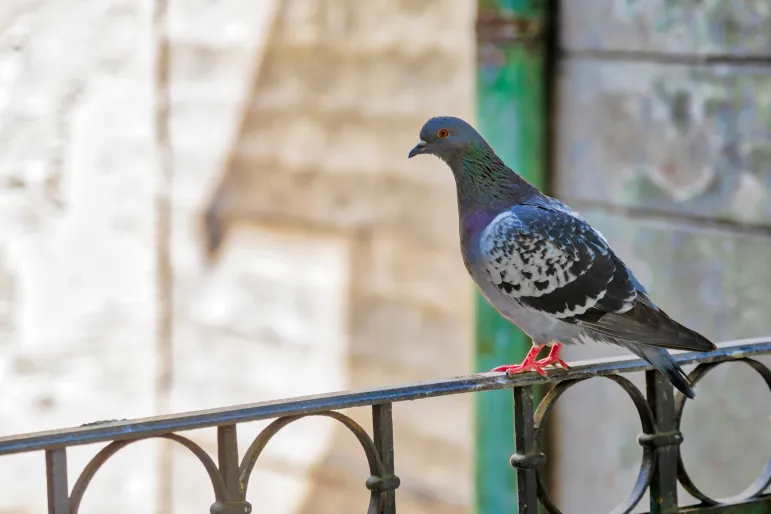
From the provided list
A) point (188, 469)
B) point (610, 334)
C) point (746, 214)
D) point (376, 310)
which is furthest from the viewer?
point (188, 469)

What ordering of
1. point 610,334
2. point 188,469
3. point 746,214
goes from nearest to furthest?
1. point 610,334
2. point 746,214
3. point 188,469

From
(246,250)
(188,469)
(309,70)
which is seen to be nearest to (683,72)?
(309,70)

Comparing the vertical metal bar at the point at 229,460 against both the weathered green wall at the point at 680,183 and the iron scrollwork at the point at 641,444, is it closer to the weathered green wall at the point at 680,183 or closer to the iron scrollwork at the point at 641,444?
the iron scrollwork at the point at 641,444

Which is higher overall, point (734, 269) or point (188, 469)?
point (734, 269)

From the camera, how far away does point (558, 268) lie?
2326 millimetres

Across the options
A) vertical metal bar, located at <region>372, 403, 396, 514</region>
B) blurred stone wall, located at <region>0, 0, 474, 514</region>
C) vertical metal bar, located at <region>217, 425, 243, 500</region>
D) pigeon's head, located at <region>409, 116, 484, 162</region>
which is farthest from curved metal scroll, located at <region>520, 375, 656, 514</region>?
blurred stone wall, located at <region>0, 0, 474, 514</region>

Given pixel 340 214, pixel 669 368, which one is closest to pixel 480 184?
pixel 669 368

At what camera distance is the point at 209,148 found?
4.96 metres

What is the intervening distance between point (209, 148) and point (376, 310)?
1214mm

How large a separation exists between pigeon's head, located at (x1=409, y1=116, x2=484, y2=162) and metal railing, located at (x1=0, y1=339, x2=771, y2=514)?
650mm

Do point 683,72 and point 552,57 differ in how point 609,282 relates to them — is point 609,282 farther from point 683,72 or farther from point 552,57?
point 552,57

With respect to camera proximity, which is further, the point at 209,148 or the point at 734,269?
the point at 209,148

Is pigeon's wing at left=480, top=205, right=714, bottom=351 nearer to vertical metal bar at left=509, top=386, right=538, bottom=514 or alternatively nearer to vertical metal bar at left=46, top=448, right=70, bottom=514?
vertical metal bar at left=509, top=386, right=538, bottom=514

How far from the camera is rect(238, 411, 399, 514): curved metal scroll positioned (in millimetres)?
1658
